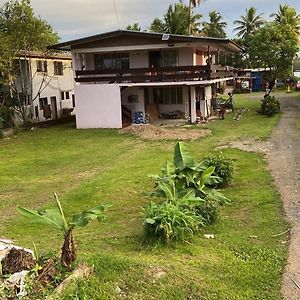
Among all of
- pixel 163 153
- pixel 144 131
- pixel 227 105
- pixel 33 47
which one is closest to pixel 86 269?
pixel 163 153

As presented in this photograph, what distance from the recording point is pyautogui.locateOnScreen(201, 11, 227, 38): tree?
64625mm

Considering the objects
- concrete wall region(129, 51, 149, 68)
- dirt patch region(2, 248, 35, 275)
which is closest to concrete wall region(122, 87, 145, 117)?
concrete wall region(129, 51, 149, 68)

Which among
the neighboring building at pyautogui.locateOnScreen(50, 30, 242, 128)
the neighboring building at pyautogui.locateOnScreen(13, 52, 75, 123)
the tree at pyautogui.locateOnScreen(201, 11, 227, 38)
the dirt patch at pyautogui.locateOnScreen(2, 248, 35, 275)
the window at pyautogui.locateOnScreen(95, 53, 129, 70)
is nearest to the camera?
the dirt patch at pyautogui.locateOnScreen(2, 248, 35, 275)

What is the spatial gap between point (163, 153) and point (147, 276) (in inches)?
493

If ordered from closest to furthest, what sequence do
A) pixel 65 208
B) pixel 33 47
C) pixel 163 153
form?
pixel 65 208, pixel 163 153, pixel 33 47

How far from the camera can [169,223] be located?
8016 mm

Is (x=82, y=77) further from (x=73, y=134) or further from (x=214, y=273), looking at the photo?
(x=214, y=273)

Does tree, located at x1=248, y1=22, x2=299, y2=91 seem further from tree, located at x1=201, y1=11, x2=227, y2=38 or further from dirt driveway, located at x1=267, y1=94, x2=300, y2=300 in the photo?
tree, located at x1=201, y1=11, x2=227, y2=38

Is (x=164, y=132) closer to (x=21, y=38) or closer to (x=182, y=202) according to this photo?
(x=21, y=38)

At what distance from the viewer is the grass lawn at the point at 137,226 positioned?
6344mm

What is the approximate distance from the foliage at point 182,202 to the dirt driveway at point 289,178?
167cm

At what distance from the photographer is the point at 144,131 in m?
24.9

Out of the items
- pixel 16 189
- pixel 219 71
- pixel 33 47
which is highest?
pixel 33 47

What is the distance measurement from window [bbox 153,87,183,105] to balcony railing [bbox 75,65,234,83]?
3.14 m
